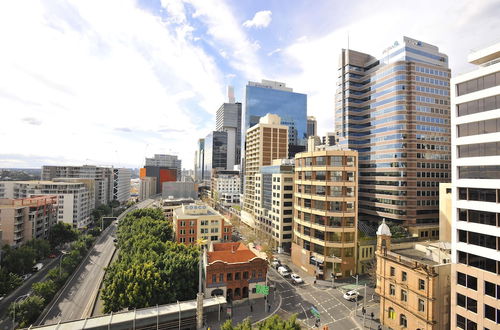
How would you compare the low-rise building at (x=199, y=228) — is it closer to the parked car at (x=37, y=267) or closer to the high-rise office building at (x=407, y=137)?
the parked car at (x=37, y=267)

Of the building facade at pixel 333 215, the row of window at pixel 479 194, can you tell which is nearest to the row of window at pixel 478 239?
the row of window at pixel 479 194

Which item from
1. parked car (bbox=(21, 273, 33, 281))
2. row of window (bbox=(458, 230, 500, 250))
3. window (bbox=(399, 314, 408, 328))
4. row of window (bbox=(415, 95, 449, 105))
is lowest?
parked car (bbox=(21, 273, 33, 281))

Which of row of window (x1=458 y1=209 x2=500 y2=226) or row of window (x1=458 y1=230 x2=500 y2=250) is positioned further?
row of window (x1=458 y1=209 x2=500 y2=226)

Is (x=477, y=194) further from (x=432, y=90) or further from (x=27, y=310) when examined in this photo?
(x=27, y=310)

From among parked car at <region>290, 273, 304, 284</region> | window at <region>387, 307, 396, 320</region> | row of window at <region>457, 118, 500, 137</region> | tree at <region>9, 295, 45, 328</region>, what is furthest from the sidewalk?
row of window at <region>457, 118, 500, 137</region>

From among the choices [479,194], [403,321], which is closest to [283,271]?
[403,321]

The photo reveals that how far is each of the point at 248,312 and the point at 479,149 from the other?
169 feet

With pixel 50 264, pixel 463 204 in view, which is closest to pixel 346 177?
pixel 463 204

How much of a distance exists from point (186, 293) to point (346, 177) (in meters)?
49.5

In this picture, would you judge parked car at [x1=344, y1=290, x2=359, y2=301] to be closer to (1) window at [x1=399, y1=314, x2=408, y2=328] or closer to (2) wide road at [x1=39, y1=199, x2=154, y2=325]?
(1) window at [x1=399, y1=314, x2=408, y2=328]

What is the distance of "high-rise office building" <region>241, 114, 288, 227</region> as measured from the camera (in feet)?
452

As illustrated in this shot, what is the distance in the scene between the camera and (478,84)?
128 ft

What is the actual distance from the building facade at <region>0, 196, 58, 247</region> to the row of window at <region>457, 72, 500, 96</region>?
117405 millimetres

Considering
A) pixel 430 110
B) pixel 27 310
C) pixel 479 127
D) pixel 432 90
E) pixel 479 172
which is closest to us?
pixel 479 172
